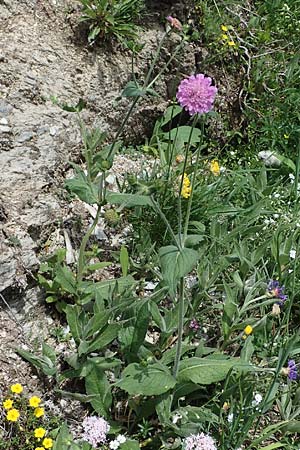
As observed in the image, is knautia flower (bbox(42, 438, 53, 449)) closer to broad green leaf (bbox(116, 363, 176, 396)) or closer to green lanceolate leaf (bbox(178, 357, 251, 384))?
broad green leaf (bbox(116, 363, 176, 396))

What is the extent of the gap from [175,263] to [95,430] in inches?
26.3

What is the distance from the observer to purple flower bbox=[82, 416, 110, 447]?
207 centimetres

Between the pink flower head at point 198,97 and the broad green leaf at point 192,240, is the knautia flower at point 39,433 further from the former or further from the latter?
the pink flower head at point 198,97

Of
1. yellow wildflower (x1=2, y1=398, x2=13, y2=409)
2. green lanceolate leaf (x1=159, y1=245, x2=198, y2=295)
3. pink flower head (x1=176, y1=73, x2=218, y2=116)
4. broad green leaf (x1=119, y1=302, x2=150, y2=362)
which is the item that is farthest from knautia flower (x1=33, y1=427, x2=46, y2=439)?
pink flower head (x1=176, y1=73, x2=218, y2=116)

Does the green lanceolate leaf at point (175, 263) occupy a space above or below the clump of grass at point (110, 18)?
below

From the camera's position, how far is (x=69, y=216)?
2775mm

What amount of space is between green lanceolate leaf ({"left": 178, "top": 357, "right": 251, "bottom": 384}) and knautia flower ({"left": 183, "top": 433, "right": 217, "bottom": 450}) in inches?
7.0

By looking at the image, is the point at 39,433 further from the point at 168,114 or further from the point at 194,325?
the point at 168,114

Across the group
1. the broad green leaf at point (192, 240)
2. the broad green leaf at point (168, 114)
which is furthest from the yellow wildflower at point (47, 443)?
the broad green leaf at point (168, 114)

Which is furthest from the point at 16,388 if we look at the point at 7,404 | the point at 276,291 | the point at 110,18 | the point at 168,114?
the point at 110,18

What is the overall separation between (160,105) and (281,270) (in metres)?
1.25

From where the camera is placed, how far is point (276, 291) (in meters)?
2.42

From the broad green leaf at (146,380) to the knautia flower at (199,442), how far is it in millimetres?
187

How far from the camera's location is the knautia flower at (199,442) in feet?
6.79
